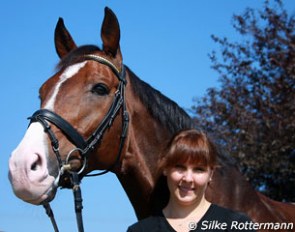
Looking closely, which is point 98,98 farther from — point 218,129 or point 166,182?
point 218,129

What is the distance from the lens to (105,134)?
4477mm

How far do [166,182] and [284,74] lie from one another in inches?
435

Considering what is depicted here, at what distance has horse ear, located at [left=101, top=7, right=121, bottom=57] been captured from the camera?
15.8 feet

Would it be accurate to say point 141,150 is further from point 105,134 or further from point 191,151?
point 191,151

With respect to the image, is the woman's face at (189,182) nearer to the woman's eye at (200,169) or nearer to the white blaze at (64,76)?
the woman's eye at (200,169)

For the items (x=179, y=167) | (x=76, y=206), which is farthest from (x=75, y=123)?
(x=179, y=167)

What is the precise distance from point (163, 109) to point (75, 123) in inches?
34.0

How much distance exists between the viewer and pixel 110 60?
473cm

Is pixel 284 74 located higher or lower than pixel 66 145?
higher

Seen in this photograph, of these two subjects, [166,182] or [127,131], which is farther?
[127,131]

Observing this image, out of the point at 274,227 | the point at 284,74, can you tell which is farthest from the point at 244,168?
the point at 274,227

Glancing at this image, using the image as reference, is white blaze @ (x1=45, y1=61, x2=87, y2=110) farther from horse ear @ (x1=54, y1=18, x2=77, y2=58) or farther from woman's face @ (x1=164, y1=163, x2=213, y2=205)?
woman's face @ (x1=164, y1=163, x2=213, y2=205)

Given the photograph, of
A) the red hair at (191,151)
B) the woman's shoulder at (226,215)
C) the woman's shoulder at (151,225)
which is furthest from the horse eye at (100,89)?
the woman's shoulder at (226,215)

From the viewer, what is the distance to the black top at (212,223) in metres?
3.32
